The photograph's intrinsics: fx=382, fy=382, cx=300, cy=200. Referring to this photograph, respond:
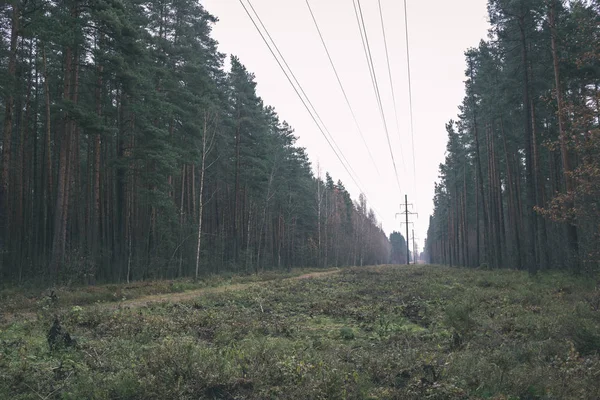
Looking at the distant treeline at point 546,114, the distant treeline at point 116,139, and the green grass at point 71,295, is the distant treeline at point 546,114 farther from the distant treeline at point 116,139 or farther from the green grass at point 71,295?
the distant treeline at point 116,139

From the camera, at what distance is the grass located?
5.54 metres

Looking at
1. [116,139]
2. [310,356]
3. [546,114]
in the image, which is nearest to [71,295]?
[310,356]

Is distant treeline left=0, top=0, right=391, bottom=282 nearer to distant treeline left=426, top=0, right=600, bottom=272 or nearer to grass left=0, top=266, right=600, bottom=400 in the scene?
grass left=0, top=266, right=600, bottom=400

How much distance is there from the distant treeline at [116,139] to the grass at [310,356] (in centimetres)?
1123

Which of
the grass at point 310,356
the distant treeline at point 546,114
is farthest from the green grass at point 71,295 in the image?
the distant treeline at point 546,114

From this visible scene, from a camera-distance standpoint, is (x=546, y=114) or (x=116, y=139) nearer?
(x=116, y=139)

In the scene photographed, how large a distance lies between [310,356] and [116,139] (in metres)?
26.3

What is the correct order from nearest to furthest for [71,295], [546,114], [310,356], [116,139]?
Answer: [310,356] → [71,295] → [116,139] → [546,114]

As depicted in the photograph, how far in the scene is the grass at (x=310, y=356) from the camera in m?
5.54

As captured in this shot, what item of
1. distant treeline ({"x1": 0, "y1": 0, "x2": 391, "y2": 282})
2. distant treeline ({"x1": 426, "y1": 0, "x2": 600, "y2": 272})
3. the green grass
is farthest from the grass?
distant treeline ({"x1": 0, "y1": 0, "x2": 391, "y2": 282})

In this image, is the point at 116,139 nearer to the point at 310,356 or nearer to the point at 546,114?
the point at 310,356

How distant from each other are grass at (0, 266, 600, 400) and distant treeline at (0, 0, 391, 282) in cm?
1123

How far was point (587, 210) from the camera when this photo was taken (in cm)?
1417

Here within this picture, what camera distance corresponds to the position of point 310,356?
7.30 meters
